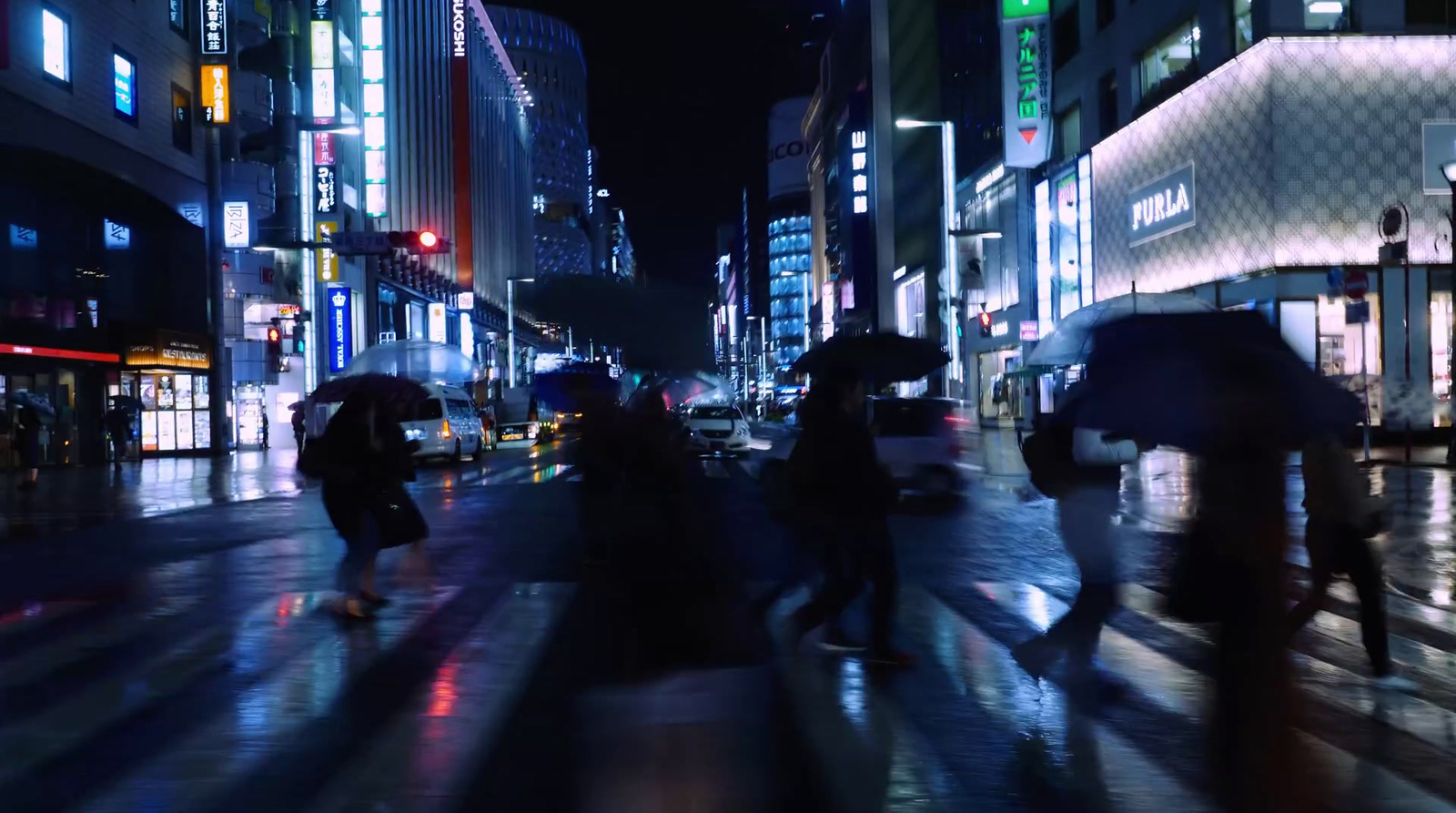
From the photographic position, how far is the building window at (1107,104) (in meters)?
42.5

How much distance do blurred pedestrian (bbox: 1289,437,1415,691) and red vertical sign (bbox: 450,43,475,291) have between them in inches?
3112

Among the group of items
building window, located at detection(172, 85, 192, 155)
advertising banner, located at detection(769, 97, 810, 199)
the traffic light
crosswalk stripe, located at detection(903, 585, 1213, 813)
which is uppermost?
advertising banner, located at detection(769, 97, 810, 199)

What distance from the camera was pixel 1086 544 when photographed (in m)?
6.69

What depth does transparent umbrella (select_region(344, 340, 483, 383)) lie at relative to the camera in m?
35.3

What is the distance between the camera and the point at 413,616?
971 cm

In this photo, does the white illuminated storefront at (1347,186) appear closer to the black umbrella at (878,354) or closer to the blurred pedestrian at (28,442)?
the black umbrella at (878,354)

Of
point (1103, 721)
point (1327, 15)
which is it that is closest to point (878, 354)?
point (1103, 721)

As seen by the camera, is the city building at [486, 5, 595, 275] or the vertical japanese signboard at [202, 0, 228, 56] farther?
the city building at [486, 5, 595, 275]

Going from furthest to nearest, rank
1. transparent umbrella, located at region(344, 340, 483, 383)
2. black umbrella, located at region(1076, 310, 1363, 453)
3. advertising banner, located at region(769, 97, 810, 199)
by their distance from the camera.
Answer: advertising banner, located at region(769, 97, 810, 199)
transparent umbrella, located at region(344, 340, 483, 383)
black umbrella, located at region(1076, 310, 1363, 453)

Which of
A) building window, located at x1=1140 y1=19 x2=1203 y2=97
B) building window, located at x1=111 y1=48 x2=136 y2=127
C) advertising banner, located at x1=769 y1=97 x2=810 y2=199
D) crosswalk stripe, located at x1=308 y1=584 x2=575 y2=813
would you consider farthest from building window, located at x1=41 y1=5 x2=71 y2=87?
advertising banner, located at x1=769 y1=97 x2=810 y2=199

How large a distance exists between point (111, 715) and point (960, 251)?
5711cm

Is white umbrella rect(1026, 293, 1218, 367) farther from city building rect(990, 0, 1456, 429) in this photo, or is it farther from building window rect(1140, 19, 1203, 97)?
building window rect(1140, 19, 1203, 97)

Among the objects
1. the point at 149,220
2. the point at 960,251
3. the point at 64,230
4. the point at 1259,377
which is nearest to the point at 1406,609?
the point at 1259,377

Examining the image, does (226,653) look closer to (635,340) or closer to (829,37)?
(635,340)
